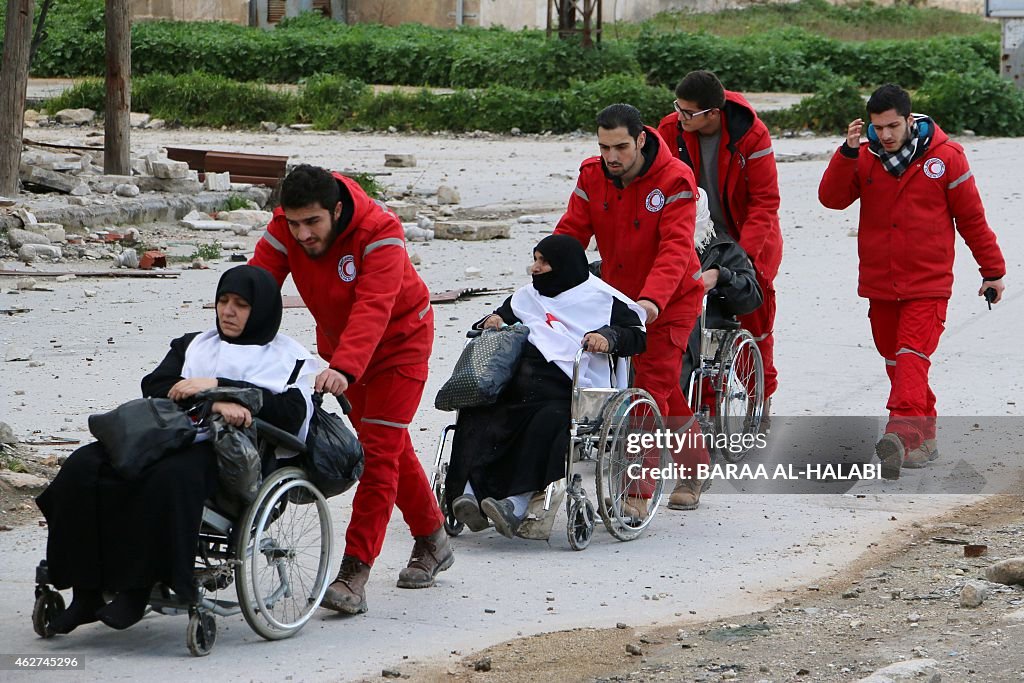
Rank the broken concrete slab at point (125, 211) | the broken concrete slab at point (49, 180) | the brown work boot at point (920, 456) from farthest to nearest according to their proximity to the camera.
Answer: the broken concrete slab at point (49, 180)
the broken concrete slab at point (125, 211)
the brown work boot at point (920, 456)

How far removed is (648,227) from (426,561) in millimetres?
1871

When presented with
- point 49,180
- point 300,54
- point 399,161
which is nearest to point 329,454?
point 49,180

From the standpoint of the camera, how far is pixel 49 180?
54.3 feet

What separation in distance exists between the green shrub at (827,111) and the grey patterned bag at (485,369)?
1943 centimetres

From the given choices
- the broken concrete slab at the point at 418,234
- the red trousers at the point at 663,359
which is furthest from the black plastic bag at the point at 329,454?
the broken concrete slab at the point at 418,234

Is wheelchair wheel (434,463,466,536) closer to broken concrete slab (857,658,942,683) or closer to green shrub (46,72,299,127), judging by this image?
broken concrete slab (857,658,942,683)

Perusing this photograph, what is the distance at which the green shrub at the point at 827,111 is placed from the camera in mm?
24984

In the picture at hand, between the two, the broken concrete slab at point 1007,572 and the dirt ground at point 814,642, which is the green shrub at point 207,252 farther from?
the broken concrete slab at point 1007,572

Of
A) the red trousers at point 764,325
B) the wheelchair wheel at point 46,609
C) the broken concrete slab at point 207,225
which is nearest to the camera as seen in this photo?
the wheelchair wheel at point 46,609

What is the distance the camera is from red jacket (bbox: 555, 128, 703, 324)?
21.7 feet

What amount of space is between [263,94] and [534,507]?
75.4 feet

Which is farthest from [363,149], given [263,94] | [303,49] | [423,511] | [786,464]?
[423,511]

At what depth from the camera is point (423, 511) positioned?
571 centimetres

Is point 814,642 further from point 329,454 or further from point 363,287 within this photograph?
point 363,287
